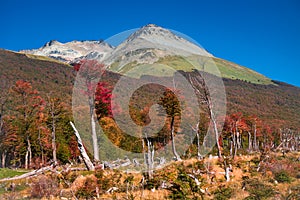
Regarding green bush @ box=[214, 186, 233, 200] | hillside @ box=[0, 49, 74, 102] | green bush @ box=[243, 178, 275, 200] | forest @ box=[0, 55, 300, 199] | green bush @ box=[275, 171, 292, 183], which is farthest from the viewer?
hillside @ box=[0, 49, 74, 102]

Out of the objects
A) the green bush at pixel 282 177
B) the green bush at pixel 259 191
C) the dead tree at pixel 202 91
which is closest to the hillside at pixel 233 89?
the dead tree at pixel 202 91

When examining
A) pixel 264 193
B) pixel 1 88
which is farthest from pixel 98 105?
pixel 264 193

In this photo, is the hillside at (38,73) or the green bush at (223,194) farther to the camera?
the hillside at (38,73)

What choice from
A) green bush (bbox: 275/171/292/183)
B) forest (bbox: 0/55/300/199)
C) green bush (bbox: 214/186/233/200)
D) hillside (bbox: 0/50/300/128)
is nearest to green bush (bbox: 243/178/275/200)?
forest (bbox: 0/55/300/199)

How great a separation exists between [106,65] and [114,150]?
88.8ft

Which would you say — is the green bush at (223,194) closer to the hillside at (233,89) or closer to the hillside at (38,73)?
the hillside at (233,89)

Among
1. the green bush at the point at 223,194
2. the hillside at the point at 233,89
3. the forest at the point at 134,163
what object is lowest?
the green bush at the point at 223,194

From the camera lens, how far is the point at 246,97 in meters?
163

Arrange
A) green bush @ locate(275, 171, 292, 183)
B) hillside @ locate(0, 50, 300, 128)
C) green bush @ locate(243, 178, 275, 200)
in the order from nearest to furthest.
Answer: green bush @ locate(243, 178, 275, 200) → green bush @ locate(275, 171, 292, 183) → hillside @ locate(0, 50, 300, 128)

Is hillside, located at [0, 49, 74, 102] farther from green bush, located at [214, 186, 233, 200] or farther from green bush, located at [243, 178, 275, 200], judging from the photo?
green bush, located at [214, 186, 233, 200]

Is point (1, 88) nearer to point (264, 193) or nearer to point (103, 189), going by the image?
point (103, 189)

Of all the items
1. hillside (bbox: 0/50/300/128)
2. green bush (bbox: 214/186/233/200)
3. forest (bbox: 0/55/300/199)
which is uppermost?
hillside (bbox: 0/50/300/128)

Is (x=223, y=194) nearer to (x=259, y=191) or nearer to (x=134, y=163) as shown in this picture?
(x=259, y=191)

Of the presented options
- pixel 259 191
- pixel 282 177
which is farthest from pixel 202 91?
pixel 259 191
